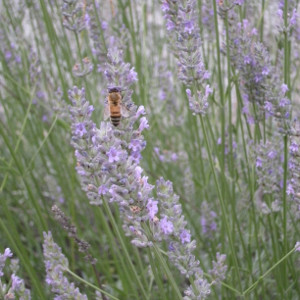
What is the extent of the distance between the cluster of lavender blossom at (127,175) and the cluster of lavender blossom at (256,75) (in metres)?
0.56

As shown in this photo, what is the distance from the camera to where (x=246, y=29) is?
1.95 metres

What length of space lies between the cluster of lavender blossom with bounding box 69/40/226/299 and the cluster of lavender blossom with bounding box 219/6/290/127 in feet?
1.85

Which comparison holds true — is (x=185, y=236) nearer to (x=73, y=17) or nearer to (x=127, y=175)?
(x=127, y=175)

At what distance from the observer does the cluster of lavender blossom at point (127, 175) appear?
3.67 ft

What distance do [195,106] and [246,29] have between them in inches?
24.5

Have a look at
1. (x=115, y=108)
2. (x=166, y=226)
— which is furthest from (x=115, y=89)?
(x=166, y=226)

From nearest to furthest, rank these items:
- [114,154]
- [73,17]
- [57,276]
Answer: [114,154] → [57,276] → [73,17]

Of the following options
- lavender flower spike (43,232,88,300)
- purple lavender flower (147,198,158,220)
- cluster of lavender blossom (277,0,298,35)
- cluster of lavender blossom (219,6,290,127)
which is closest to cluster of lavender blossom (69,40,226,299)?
purple lavender flower (147,198,158,220)

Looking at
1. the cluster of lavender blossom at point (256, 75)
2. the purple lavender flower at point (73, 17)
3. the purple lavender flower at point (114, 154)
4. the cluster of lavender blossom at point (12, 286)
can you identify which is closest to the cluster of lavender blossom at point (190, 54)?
the cluster of lavender blossom at point (256, 75)

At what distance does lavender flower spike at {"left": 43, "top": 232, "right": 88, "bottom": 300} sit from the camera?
56.4 inches

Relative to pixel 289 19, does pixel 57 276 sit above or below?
below

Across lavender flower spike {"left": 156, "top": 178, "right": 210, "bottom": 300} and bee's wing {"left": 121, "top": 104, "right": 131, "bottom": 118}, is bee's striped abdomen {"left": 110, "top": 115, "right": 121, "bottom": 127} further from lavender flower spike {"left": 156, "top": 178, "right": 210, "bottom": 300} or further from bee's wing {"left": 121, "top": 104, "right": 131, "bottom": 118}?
lavender flower spike {"left": 156, "top": 178, "right": 210, "bottom": 300}

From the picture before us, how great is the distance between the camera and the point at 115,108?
123 cm

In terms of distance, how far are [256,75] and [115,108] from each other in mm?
763
